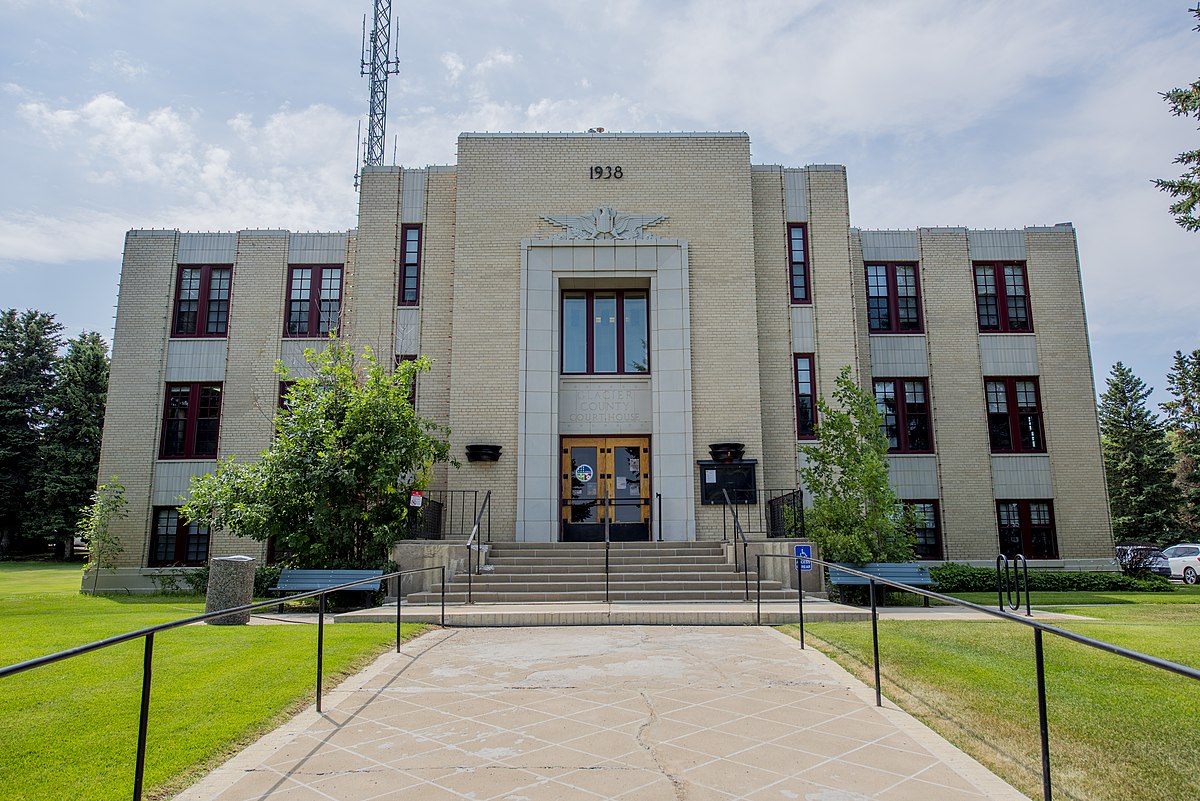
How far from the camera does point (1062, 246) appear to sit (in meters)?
23.7

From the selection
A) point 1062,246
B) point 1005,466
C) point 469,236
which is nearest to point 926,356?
point 1005,466

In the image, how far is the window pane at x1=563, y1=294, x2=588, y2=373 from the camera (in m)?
20.5

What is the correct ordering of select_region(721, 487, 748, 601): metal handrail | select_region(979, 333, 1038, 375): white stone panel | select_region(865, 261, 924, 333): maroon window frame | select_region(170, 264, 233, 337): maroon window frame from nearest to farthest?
select_region(721, 487, 748, 601): metal handrail < select_region(170, 264, 233, 337): maroon window frame < select_region(979, 333, 1038, 375): white stone panel < select_region(865, 261, 924, 333): maroon window frame

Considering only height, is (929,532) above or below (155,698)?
above

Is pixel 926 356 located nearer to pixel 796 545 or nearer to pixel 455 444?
pixel 796 545

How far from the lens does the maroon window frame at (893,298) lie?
2338 cm

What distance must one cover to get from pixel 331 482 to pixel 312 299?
29.5 feet

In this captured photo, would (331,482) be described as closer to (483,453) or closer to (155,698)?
(483,453)

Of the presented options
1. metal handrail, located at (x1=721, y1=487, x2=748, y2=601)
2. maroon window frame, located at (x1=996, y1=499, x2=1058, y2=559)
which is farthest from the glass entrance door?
maroon window frame, located at (x1=996, y1=499, x2=1058, y2=559)

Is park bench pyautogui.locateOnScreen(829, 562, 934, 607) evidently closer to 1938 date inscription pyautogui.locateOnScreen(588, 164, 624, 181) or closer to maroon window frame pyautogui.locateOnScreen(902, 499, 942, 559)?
→ maroon window frame pyautogui.locateOnScreen(902, 499, 942, 559)

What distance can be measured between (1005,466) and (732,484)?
9276 millimetres

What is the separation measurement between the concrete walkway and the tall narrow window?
1232 cm

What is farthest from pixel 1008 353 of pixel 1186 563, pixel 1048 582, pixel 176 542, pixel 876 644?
pixel 176 542

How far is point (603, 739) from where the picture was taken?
5586 mm
